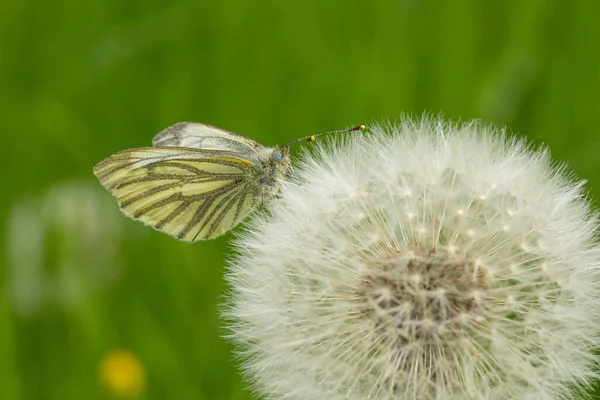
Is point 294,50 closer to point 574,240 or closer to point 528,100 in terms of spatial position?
point 528,100

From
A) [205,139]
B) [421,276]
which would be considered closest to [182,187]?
[205,139]

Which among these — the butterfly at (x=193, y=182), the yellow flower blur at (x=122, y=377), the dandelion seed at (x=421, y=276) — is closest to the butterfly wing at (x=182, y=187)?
the butterfly at (x=193, y=182)

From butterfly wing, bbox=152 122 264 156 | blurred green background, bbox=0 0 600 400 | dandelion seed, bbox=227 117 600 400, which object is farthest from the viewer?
blurred green background, bbox=0 0 600 400

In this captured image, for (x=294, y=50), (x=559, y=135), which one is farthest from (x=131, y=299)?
(x=559, y=135)

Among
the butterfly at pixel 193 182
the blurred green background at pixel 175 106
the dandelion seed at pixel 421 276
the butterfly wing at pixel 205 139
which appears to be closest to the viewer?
the dandelion seed at pixel 421 276

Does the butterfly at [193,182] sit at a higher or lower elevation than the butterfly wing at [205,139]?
lower

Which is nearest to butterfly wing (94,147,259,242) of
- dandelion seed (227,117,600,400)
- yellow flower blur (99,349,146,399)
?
dandelion seed (227,117,600,400)

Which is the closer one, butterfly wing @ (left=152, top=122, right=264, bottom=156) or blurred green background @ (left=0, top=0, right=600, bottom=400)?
butterfly wing @ (left=152, top=122, right=264, bottom=156)

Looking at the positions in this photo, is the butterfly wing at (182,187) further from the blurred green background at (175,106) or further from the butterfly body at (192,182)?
the blurred green background at (175,106)

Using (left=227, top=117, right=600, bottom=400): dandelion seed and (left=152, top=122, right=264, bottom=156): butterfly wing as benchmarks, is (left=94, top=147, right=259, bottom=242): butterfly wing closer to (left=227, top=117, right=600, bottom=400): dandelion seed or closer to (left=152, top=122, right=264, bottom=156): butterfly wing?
(left=152, top=122, right=264, bottom=156): butterfly wing
